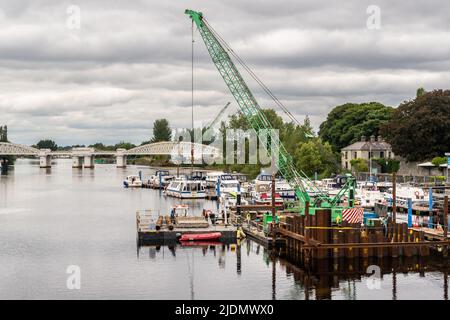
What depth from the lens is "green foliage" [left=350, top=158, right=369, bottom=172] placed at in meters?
112

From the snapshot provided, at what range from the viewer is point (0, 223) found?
64.8 metres

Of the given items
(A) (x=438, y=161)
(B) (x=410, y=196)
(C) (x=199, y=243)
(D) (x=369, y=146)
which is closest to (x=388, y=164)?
(D) (x=369, y=146)

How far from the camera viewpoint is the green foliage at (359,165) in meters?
112

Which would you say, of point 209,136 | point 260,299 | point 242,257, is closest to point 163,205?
point 242,257

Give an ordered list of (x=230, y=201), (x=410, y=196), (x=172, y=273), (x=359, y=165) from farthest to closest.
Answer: (x=359, y=165), (x=230, y=201), (x=410, y=196), (x=172, y=273)

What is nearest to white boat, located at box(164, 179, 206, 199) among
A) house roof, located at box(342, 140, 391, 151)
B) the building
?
the building

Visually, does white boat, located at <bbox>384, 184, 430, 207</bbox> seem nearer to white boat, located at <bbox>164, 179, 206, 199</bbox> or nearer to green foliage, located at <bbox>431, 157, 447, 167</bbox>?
green foliage, located at <bbox>431, 157, 447, 167</bbox>

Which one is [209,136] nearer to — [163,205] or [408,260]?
[163,205]

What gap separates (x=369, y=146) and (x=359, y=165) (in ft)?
27.4

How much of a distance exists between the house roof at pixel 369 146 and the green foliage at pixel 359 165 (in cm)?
507

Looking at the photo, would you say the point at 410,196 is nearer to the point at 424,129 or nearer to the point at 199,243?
the point at 199,243

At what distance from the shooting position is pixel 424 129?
331 feet

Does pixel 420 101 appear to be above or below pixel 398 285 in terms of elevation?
above
